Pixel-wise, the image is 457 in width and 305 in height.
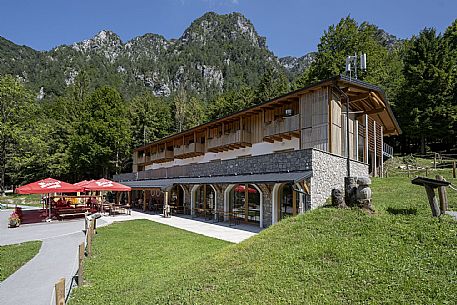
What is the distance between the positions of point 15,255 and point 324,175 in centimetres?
1266

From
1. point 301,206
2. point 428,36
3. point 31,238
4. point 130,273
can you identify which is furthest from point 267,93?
point 130,273

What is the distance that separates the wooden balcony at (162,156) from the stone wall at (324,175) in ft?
70.3

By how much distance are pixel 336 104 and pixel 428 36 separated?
28.1 m

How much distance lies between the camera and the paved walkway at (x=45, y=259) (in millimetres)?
6693

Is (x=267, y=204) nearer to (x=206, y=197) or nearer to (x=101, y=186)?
(x=206, y=197)

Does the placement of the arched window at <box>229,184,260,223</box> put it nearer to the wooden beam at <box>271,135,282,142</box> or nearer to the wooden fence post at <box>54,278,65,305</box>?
the wooden beam at <box>271,135,282,142</box>

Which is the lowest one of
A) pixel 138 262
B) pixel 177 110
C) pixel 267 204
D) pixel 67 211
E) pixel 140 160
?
pixel 67 211

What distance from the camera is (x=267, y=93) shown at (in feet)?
159

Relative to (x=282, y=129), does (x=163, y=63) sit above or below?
above

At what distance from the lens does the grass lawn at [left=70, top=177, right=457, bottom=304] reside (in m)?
4.98

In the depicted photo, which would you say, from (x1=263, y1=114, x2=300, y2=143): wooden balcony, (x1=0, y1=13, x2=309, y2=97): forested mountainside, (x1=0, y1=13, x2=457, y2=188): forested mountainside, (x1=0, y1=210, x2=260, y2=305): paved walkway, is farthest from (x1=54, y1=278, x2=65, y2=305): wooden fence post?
(x1=0, y1=13, x2=309, y2=97): forested mountainside

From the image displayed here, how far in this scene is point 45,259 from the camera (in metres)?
9.80

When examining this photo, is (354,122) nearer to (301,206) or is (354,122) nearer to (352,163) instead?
(352,163)

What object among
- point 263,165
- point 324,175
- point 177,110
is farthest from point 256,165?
point 177,110
